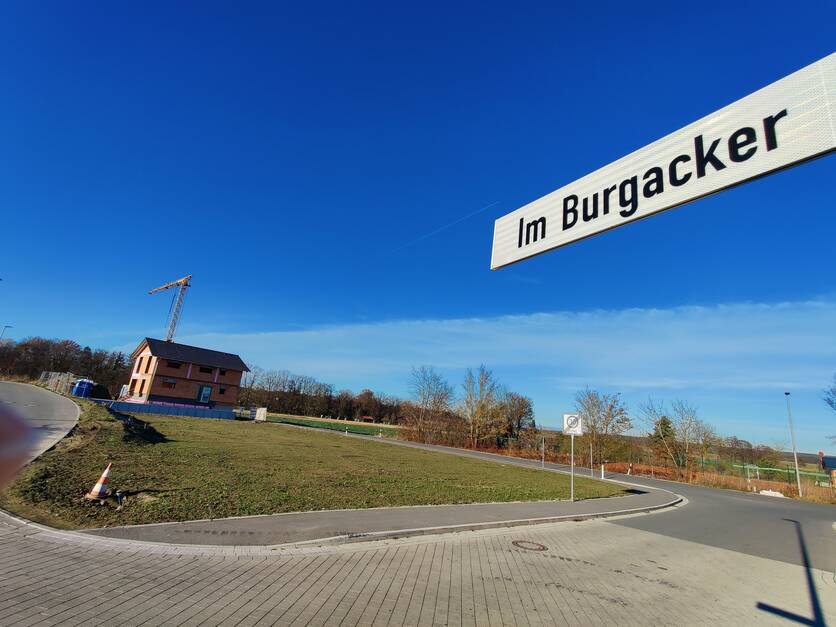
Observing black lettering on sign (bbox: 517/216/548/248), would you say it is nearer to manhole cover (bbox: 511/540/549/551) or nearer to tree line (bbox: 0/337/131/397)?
manhole cover (bbox: 511/540/549/551)

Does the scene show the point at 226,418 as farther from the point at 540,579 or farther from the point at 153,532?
the point at 540,579

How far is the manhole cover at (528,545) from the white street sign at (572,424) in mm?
7951

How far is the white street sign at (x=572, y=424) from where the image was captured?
625 inches

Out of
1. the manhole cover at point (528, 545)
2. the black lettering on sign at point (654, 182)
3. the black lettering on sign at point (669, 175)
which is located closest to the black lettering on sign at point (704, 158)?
the black lettering on sign at point (669, 175)

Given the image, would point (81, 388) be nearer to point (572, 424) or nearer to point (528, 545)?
point (572, 424)

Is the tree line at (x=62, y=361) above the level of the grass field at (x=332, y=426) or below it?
above

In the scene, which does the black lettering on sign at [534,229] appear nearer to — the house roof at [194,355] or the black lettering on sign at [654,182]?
the black lettering on sign at [654,182]

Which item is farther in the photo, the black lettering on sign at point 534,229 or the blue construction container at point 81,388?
the blue construction container at point 81,388

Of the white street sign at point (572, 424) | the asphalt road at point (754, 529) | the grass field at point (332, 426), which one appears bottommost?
the asphalt road at point (754, 529)

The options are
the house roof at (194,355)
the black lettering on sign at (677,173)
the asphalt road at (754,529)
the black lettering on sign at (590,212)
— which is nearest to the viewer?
the black lettering on sign at (677,173)

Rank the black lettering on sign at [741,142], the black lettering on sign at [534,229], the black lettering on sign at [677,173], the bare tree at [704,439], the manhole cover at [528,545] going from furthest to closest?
1. the bare tree at [704,439]
2. the manhole cover at [528,545]
3. the black lettering on sign at [534,229]
4. the black lettering on sign at [677,173]
5. the black lettering on sign at [741,142]

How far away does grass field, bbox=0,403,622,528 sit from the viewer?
8.01 m

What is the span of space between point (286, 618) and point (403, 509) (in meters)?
5.99

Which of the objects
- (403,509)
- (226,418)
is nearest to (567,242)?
(403,509)
